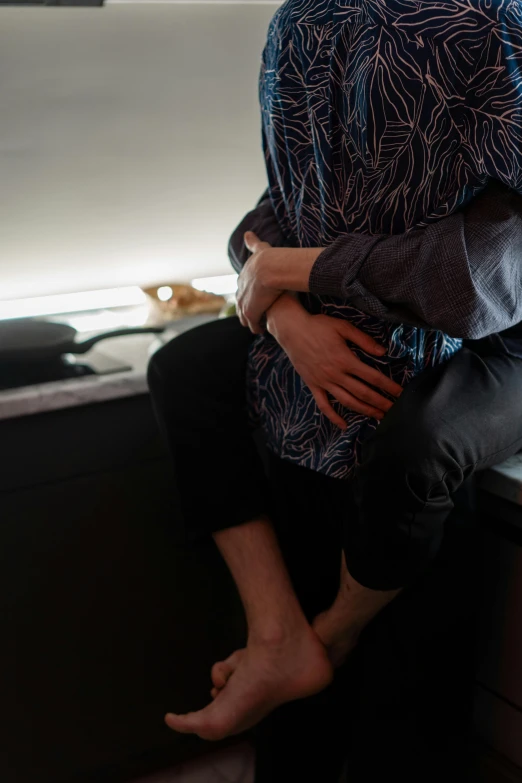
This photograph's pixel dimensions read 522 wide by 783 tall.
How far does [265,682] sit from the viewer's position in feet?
3.56

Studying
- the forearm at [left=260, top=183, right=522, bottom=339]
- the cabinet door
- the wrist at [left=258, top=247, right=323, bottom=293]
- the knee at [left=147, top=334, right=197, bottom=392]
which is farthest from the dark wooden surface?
the forearm at [left=260, top=183, right=522, bottom=339]

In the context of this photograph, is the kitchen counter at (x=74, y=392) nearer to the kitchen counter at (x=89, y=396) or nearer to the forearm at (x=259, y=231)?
the kitchen counter at (x=89, y=396)

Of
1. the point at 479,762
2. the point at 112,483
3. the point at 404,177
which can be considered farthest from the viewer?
the point at 112,483

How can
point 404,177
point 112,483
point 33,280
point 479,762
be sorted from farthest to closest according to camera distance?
point 33,280
point 112,483
point 479,762
point 404,177

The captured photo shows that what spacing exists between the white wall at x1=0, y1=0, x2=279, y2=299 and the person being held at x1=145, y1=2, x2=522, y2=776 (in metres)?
0.67

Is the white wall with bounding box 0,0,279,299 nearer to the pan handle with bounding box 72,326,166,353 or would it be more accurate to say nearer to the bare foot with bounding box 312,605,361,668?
the pan handle with bounding box 72,326,166,353

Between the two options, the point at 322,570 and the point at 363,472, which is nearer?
the point at 363,472

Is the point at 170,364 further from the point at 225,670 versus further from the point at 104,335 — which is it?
the point at 225,670

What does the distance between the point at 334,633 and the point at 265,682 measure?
4.6 inches

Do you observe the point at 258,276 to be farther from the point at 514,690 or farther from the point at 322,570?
the point at 514,690

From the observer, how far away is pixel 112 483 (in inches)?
52.2

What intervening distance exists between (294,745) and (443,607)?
37cm

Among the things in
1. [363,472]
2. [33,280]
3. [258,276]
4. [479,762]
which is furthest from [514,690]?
[33,280]

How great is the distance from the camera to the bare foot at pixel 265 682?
3.54 ft
